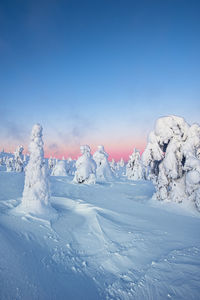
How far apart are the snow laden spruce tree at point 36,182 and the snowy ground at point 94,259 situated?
68cm

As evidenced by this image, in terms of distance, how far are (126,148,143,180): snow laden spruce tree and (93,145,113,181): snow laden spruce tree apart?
28.8ft

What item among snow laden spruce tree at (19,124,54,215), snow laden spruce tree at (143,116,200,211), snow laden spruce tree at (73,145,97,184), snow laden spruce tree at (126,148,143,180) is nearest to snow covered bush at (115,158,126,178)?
snow laden spruce tree at (126,148,143,180)

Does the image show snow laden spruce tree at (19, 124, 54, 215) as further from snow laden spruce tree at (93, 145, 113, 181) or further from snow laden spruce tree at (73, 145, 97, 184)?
snow laden spruce tree at (93, 145, 113, 181)

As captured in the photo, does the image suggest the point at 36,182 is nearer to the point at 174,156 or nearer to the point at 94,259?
the point at 94,259

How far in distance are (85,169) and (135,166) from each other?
68.0 ft

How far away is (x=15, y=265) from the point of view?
3584mm

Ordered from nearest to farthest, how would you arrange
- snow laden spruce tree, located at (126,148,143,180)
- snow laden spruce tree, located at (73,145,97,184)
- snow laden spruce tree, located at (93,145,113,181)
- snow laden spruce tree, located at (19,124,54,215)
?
1. snow laden spruce tree, located at (19,124,54,215)
2. snow laden spruce tree, located at (73,145,97,184)
3. snow laden spruce tree, located at (93,145,113,181)
4. snow laden spruce tree, located at (126,148,143,180)

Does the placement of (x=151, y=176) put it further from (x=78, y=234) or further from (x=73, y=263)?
(x=73, y=263)

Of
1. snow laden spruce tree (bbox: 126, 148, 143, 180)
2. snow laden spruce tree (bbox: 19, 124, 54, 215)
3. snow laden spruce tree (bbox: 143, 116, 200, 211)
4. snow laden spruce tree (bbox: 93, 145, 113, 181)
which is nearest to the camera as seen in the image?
snow laden spruce tree (bbox: 19, 124, 54, 215)

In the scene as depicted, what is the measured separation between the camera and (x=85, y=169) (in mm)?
20938

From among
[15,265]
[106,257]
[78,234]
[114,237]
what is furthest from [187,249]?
A: [15,265]

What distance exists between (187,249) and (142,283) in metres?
2.57

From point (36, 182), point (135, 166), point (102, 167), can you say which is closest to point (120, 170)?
point (135, 166)

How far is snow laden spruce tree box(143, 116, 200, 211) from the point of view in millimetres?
11805
